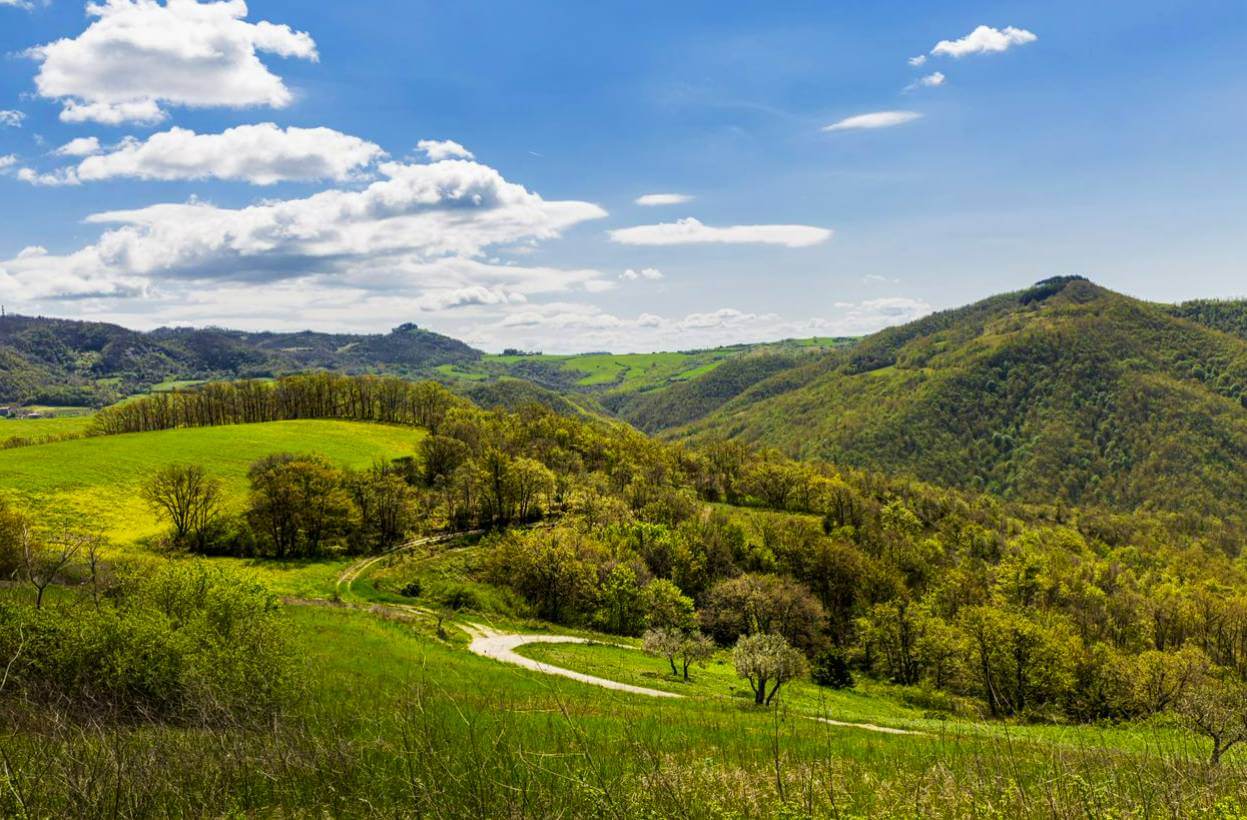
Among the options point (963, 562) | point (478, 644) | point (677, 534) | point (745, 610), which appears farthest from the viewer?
point (963, 562)

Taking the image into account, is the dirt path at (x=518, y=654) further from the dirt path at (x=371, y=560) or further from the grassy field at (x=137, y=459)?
the grassy field at (x=137, y=459)

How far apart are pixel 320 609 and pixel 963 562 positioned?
13216 cm

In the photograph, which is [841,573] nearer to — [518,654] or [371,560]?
[518,654]

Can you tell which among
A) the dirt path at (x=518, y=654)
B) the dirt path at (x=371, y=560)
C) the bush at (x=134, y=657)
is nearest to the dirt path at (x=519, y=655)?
the dirt path at (x=518, y=654)

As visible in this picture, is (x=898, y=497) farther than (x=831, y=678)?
Yes

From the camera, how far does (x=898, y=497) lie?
609 ft

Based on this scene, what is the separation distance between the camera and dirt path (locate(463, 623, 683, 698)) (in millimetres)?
50250

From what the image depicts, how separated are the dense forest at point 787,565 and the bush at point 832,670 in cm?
72

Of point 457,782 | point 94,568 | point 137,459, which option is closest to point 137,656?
point 94,568

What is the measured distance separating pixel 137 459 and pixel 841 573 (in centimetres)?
13331

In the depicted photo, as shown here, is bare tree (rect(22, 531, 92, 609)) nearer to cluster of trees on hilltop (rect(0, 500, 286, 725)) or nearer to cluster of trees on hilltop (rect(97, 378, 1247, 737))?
cluster of trees on hilltop (rect(0, 500, 286, 725))

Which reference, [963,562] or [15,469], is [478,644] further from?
[963,562]

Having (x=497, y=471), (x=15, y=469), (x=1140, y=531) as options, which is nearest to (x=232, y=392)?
(x=15, y=469)

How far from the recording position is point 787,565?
117062 millimetres
